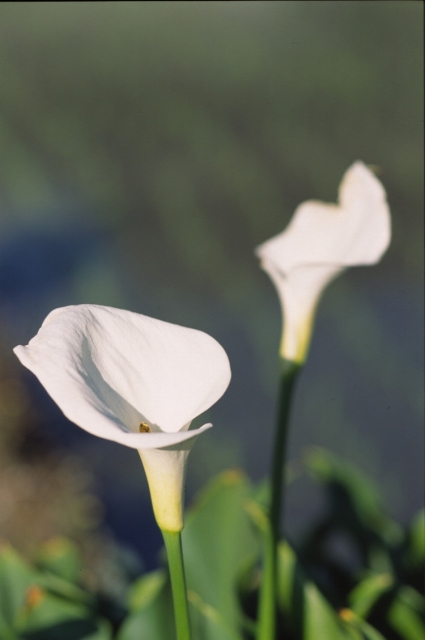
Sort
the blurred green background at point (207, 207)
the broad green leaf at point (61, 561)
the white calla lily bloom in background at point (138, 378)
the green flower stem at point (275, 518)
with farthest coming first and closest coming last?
the blurred green background at point (207, 207)
the broad green leaf at point (61, 561)
the green flower stem at point (275, 518)
the white calla lily bloom in background at point (138, 378)

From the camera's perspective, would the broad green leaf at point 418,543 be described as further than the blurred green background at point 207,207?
No

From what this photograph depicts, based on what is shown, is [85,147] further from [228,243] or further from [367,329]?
[367,329]

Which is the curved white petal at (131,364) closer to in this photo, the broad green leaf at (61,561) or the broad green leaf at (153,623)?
the broad green leaf at (153,623)

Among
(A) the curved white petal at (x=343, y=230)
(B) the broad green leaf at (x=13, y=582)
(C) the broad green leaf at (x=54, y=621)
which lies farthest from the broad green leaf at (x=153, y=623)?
(A) the curved white petal at (x=343, y=230)

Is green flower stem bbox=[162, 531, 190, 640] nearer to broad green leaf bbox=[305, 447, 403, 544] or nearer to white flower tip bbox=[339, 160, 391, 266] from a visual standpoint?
white flower tip bbox=[339, 160, 391, 266]

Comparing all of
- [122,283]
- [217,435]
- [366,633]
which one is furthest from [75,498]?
[366,633]

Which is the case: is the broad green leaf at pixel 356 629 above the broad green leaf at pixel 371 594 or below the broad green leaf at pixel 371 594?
above

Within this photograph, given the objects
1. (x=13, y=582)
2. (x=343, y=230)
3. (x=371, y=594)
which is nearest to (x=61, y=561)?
(x=13, y=582)
